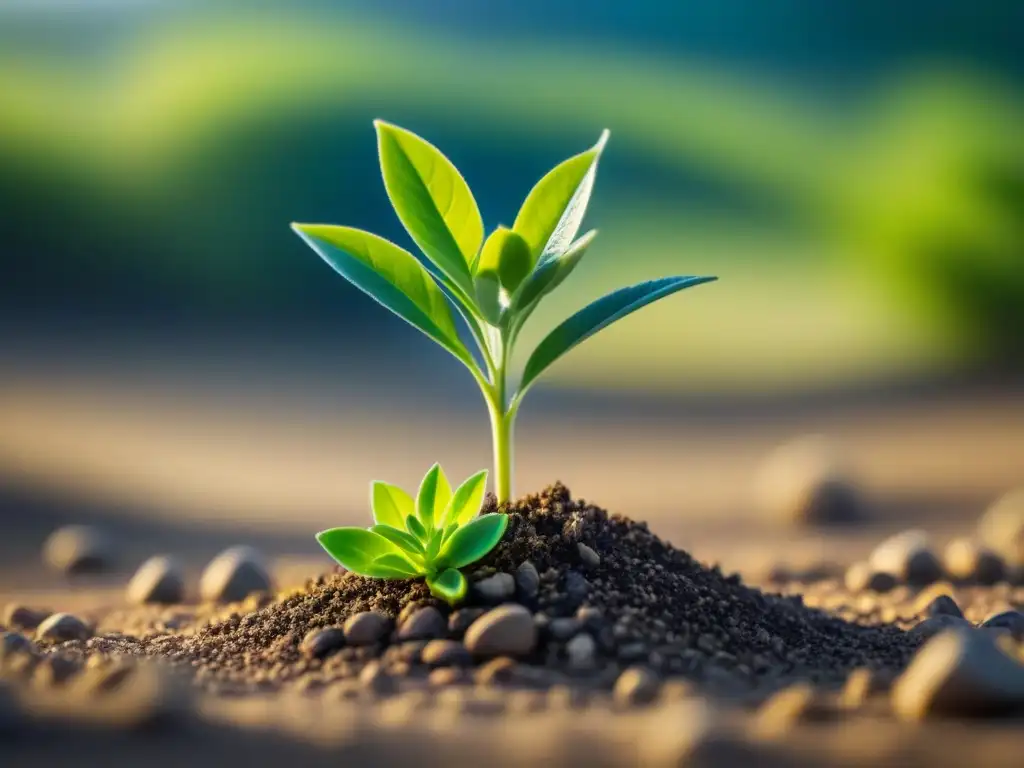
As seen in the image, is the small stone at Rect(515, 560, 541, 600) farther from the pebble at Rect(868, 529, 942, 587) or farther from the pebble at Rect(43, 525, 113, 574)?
the pebble at Rect(43, 525, 113, 574)

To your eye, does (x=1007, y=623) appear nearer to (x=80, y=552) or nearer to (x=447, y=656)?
(x=447, y=656)

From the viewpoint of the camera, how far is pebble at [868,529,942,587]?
4605 mm

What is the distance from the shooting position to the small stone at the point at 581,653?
8.93 feet

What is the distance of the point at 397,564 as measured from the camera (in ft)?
9.93

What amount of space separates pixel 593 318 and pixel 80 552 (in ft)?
11.2

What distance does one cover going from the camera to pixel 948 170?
11.1m

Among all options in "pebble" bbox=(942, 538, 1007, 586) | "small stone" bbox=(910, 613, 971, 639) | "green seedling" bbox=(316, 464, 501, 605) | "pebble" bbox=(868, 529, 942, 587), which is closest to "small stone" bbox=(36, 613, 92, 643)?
"green seedling" bbox=(316, 464, 501, 605)

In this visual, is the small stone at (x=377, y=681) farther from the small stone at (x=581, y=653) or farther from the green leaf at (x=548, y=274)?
the green leaf at (x=548, y=274)

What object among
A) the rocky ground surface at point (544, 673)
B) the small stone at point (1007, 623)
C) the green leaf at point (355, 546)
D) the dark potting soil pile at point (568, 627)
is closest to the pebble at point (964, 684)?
the rocky ground surface at point (544, 673)

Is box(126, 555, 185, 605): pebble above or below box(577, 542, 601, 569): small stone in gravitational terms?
above

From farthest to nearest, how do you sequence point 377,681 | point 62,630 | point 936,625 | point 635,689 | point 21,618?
point 21,618 → point 62,630 → point 936,625 → point 377,681 → point 635,689

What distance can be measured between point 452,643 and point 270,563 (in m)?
2.59

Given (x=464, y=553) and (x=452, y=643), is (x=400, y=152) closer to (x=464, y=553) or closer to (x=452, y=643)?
(x=464, y=553)

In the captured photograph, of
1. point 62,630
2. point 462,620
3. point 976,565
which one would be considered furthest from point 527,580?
point 976,565
